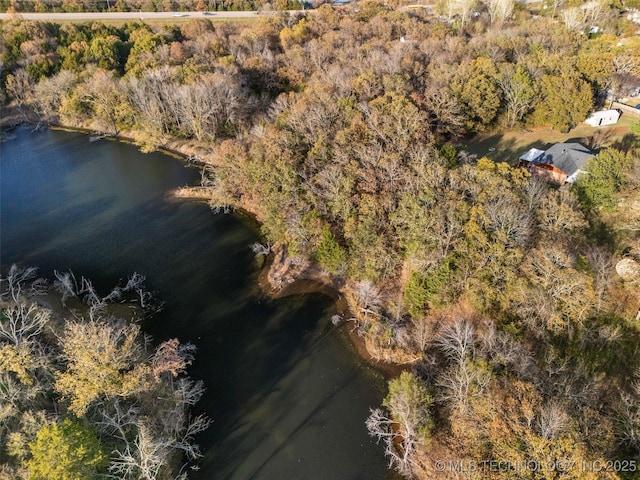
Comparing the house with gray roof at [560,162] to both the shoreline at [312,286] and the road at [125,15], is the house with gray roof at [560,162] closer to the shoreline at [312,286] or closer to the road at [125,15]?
the shoreline at [312,286]

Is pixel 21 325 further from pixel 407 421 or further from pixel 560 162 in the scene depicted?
pixel 560 162

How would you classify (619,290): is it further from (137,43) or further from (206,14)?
(206,14)

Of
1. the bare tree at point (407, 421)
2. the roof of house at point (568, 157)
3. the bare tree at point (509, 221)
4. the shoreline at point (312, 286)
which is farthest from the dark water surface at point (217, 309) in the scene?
the roof of house at point (568, 157)

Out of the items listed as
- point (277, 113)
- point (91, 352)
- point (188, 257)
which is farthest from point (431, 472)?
point (277, 113)

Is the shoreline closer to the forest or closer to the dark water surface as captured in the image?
the forest

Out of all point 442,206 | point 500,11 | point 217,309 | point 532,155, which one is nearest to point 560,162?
point 532,155

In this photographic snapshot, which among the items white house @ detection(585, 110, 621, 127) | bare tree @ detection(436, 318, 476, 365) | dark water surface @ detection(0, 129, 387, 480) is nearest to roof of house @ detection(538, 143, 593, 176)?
white house @ detection(585, 110, 621, 127)
